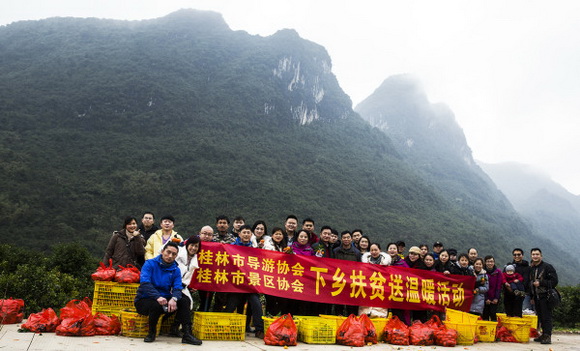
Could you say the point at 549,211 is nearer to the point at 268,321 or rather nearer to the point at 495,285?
the point at 495,285

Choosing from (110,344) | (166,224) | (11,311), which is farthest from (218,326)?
(11,311)

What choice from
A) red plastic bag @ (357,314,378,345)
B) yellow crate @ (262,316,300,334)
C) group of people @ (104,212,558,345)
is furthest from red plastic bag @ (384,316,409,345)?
yellow crate @ (262,316,300,334)

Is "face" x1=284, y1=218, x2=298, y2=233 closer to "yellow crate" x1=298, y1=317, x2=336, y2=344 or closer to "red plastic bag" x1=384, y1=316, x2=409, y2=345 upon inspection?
"yellow crate" x1=298, y1=317, x2=336, y2=344

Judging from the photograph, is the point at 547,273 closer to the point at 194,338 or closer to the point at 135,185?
the point at 194,338

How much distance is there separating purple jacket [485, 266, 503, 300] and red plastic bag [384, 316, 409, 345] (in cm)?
282

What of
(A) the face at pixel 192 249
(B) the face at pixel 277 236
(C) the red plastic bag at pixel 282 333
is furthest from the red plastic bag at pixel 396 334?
(A) the face at pixel 192 249

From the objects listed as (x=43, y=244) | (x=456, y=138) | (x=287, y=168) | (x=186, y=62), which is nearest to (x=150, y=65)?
(x=186, y=62)

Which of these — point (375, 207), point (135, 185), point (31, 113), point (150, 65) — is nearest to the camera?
point (135, 185)

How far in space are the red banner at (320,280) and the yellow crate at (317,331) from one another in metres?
0.78

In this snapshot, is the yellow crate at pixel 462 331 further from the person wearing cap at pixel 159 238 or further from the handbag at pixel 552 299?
the person wearing cap at pixel 159 238

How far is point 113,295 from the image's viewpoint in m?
5.11

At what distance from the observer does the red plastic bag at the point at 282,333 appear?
16.0 feet

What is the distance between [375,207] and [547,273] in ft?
199

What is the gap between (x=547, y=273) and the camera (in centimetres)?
729
